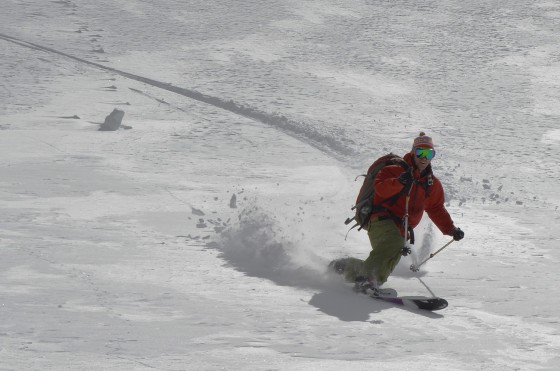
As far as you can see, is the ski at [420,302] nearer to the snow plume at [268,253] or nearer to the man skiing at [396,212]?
the man skiing at [396,212]

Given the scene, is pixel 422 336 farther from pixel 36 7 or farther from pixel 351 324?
pixel 36 7

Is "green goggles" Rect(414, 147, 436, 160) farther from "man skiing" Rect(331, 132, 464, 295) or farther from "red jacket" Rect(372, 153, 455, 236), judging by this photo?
"red jacket" Rect(372, 153, 455, 236)

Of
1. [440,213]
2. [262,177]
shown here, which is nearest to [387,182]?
[440,213]

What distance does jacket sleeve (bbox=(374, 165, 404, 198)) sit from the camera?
656 cm

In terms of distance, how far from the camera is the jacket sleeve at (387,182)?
21.5ft

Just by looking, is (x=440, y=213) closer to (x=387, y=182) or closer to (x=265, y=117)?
(x=387, y=182)

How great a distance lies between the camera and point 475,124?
47.8 feet

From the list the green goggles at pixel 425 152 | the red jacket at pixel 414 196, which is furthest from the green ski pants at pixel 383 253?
the green goggles at pixel 425 152

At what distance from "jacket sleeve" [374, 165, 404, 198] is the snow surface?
0.76 meters

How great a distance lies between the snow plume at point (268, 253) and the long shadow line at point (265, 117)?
5010mm

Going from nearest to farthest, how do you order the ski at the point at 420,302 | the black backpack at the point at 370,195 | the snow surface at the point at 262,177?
the snow surface at the point at 262,177
the ski at the point at 420,302
the black backpack at the point at 370,195

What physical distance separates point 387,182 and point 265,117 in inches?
297

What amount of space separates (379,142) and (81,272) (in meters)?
7.73

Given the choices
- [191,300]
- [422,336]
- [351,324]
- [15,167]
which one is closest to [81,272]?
[191,300]
